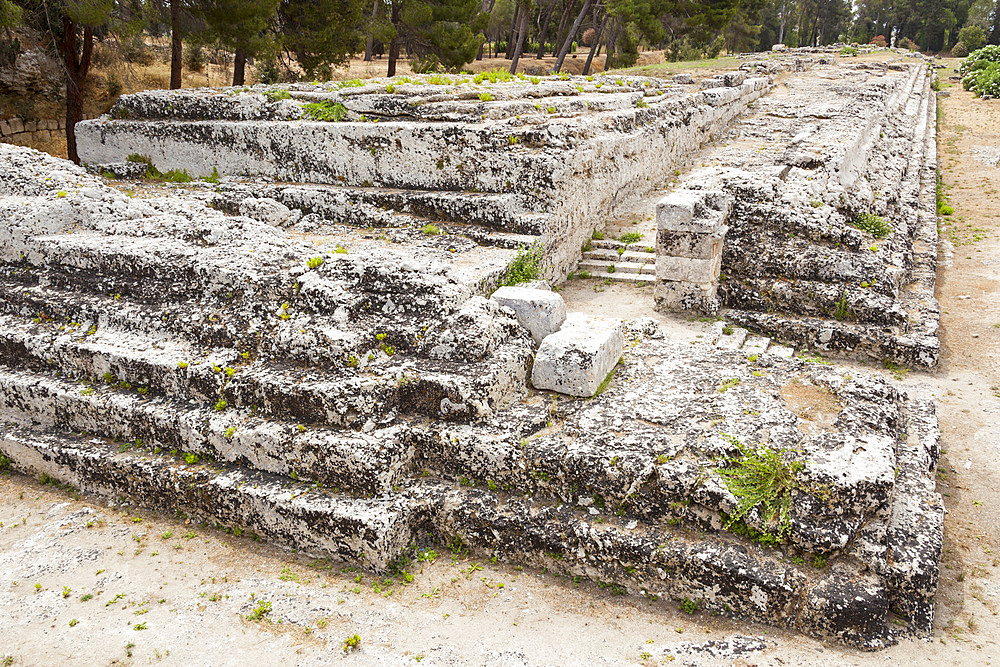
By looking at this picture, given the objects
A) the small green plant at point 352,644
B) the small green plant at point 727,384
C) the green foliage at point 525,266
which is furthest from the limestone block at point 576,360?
the small green plant at point 352,644

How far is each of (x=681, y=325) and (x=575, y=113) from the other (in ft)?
12.1

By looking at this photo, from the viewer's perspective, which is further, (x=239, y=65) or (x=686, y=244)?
(x=239, y=65)

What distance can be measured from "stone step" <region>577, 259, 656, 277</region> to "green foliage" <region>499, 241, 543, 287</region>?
4.76 feet

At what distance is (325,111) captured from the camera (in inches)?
340

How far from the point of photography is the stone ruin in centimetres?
410

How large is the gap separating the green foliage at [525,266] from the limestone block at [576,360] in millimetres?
1313

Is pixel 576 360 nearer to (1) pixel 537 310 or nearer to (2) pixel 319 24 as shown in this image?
Answer: (1) pixel 537 310

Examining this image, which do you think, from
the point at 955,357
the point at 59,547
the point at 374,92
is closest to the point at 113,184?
the point at 374,92

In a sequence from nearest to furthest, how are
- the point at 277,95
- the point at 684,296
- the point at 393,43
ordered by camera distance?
the point at 684,296 → the point at 277,95 → the point at 393,43

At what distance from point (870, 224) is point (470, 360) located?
5.65 m

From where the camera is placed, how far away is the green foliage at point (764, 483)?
13.0 feet

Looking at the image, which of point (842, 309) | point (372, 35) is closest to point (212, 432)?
point (842, 309)

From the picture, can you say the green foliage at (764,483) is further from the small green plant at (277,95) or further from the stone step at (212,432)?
the small green plant at (277,95)

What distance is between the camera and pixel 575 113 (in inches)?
373
